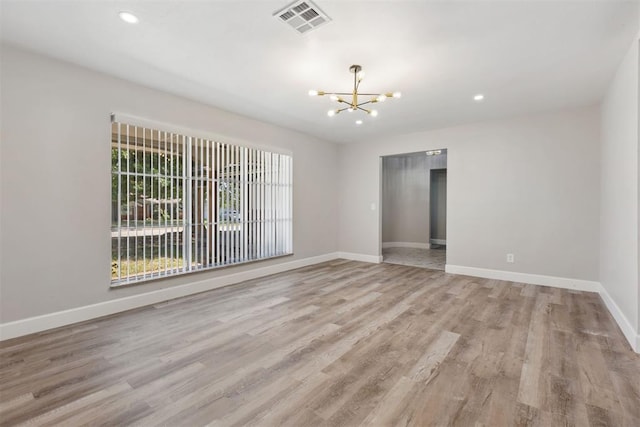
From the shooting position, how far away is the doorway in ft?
27.4

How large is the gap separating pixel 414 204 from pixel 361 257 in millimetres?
3059

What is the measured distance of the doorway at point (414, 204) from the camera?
8.36 meters

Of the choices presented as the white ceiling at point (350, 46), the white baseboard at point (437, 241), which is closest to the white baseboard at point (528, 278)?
the white ceiling at point (350, 46)

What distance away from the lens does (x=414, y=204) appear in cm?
860

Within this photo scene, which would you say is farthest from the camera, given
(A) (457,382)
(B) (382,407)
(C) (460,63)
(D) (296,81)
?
(D) (296,81)

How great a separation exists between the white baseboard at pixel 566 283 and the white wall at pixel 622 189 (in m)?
0.07

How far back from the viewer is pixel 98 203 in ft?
10.5

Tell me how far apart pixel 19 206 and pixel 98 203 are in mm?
610

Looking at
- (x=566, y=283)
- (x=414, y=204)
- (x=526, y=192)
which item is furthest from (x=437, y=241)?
(x=566, y=283)

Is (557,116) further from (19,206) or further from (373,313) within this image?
(19,206)

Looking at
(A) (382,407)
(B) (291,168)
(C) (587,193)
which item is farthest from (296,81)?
(C) (587,193)

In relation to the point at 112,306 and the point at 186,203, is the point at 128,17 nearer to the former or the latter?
the point at 186,203

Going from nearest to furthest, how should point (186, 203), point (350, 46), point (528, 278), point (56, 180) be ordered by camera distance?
point (350, 46) < point (56, 180) < point (186, 203) < point (528, 278)

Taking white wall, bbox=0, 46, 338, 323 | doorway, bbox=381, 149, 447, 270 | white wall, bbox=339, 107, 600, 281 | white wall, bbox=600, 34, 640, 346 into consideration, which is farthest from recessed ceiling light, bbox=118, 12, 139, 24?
doorway, bbox=381, 149, 447, 270
